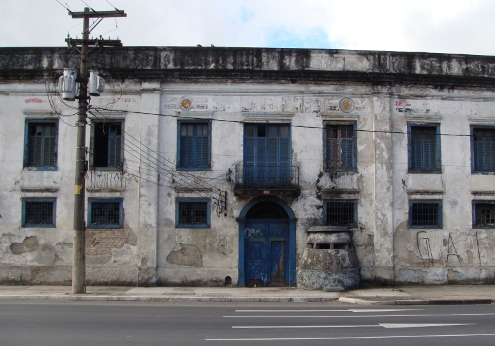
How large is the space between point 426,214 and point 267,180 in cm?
563

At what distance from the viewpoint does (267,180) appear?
60.5 feet

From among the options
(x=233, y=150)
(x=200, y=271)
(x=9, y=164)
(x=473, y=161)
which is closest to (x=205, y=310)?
(x=200, y=271)

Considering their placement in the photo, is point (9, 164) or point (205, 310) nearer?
point (205, 310)

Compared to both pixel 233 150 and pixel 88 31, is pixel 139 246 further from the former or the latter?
pixel 88 31

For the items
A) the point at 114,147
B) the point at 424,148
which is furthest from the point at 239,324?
the point at 424,148

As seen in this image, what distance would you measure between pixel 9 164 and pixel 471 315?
49.1 ft

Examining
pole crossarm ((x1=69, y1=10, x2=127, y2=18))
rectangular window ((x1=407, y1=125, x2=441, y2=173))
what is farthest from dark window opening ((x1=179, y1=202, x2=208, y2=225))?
rectangular window ((x1=407, y1=125, x2=441, y2=173))

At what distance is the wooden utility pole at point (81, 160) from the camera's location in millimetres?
16109

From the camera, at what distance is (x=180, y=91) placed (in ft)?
61.7

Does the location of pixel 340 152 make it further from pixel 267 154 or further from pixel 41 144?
pixel 41 144

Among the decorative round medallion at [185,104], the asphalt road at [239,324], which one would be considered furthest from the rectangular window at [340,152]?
the asphalt road at [239,324]

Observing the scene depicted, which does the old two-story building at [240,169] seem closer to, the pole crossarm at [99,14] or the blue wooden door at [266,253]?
the blue wooden door at [266,253]

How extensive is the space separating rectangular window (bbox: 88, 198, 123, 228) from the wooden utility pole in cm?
208

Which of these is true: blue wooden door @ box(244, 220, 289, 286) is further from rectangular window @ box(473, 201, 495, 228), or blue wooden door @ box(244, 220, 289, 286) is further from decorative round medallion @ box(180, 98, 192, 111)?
rectangular window @ box(473, 201, 495, 228)
